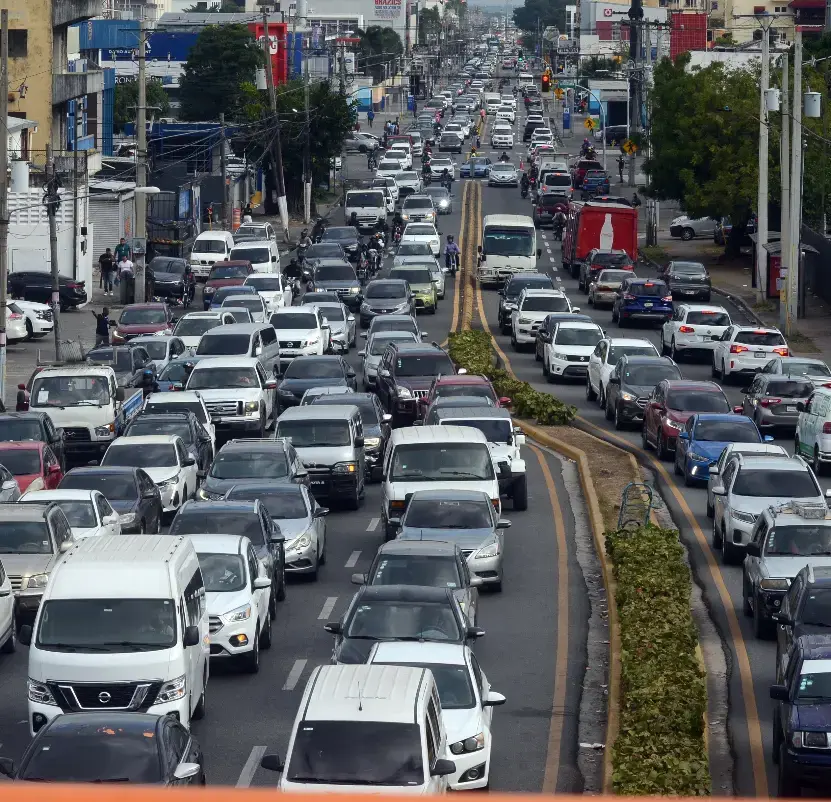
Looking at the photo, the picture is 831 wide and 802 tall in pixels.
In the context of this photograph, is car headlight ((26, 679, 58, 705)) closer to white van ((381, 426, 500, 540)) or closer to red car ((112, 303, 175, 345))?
white van ((381, 426, 500, 540))

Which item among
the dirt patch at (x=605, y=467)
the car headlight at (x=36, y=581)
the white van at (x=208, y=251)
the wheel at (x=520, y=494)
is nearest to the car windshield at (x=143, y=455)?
the wheel at (x=520, y=494)

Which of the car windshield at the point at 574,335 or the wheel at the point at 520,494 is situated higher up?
the car windshield at the point at 574,335

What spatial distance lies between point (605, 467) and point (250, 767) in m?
17.8

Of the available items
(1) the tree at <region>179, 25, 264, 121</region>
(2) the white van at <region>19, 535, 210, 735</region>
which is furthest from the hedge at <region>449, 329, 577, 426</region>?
(1) the tree at <region>179, 25, 264, 121</region>

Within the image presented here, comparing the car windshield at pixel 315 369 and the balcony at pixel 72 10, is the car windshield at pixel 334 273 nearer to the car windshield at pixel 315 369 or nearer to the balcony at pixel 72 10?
the car windshield at pixel 315 369

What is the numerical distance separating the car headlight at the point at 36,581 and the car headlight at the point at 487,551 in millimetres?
5597

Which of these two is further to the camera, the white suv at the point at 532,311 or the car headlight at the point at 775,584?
the white suv at the point at 532,311

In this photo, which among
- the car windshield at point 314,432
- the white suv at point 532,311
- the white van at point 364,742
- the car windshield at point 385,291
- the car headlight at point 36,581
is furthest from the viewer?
the car windshield at point 385,291

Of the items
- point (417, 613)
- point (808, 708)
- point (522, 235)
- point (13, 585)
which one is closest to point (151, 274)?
point (522, 235)

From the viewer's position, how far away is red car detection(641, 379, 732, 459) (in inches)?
1331

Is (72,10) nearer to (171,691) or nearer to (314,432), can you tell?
(314,432)

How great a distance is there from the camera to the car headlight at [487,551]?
924 inches

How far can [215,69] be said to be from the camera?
430 feet

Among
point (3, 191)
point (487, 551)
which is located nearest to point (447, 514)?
point (487, 551)
